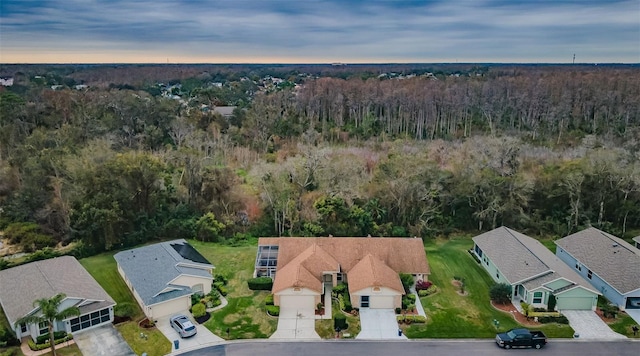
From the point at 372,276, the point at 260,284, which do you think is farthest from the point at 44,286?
the point at 372,276

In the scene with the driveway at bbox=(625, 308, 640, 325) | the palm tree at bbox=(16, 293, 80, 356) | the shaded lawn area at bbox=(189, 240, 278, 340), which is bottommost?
the shaded lawn area at bbox=(189, 240, 278, 340)

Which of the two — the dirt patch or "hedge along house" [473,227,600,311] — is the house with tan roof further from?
"hedge along house" [473,227,600,311]

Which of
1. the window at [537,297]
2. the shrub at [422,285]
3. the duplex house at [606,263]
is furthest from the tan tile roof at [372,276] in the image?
the duplex house at [606,263]

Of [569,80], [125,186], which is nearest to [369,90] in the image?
[569,80]

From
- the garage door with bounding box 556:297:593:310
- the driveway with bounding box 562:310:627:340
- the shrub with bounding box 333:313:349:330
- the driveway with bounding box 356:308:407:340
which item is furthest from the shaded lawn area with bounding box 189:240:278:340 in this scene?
the garage door with bounding box 556:297:593:310

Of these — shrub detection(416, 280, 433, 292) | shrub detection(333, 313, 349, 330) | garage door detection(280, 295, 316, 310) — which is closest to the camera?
shrub detection(333, 313, 349, 330)

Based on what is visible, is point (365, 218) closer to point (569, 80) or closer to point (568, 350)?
point (568, 350)
